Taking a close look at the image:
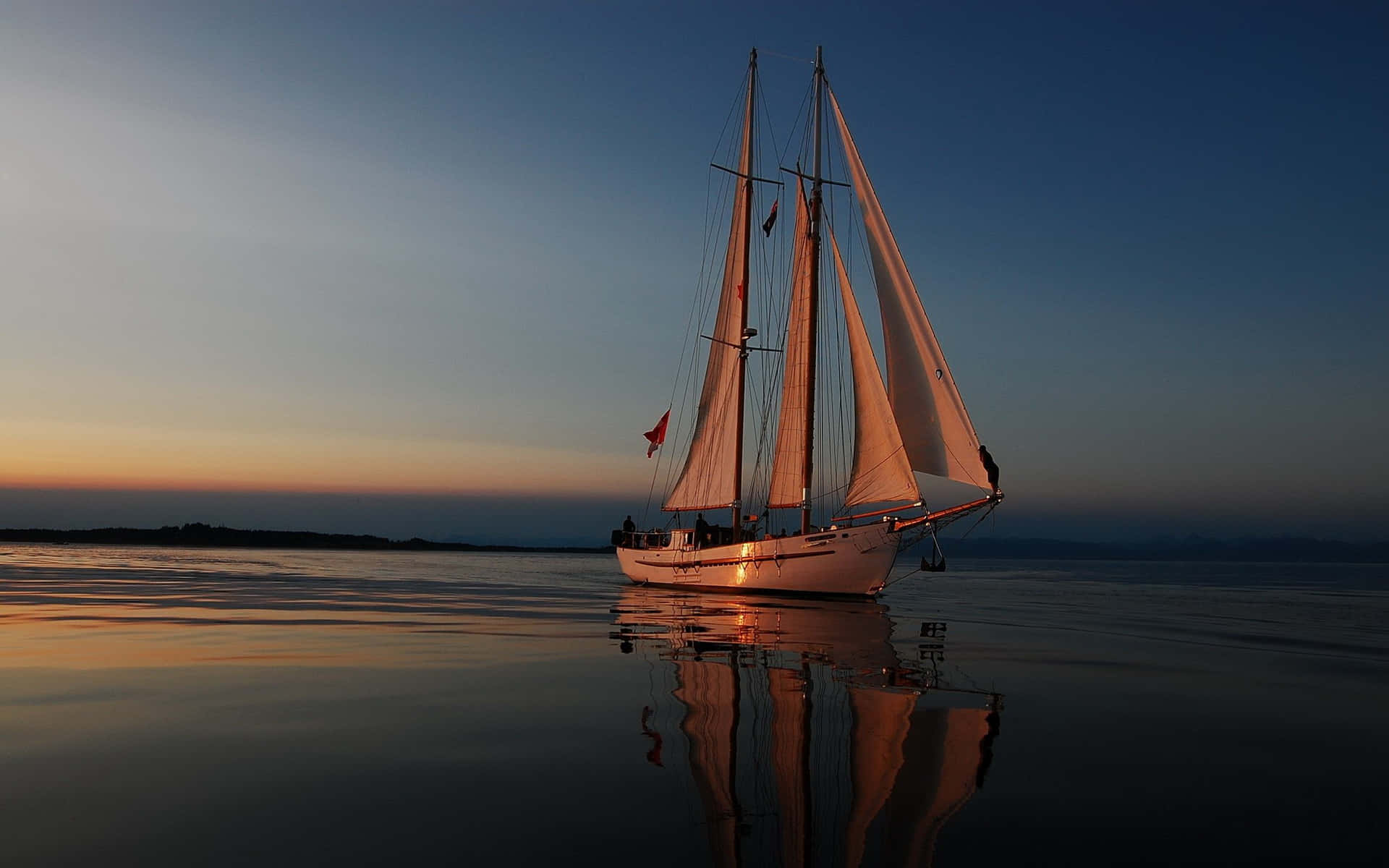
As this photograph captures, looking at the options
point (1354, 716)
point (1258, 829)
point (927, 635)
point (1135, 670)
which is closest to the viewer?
point (1258, 829)

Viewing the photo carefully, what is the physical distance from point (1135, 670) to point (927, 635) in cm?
652

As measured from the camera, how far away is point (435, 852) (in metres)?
5.88

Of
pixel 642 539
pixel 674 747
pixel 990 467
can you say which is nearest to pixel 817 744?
pixel 674 747

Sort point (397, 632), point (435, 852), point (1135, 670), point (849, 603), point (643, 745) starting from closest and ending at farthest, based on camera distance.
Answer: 1. point (435, 852)
2. point (643, 745)
3. point (1135, 670)
4. point (397, 632)
5. point (849, 603)

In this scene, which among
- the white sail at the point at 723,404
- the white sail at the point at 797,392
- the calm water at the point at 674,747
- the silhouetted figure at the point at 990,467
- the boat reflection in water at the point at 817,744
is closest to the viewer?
the calm water at the point at 674,747

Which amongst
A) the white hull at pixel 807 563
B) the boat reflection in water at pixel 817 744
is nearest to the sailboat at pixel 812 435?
the white hull at pixel 807 563

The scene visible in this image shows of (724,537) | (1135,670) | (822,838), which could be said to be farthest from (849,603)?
Result: (822,838)

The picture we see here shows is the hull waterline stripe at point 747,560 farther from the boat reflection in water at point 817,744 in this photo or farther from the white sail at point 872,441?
the boat reflection in water at point 817,744

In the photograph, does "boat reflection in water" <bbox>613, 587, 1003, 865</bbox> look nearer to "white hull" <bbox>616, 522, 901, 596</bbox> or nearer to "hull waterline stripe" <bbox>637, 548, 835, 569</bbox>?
"white hull" <bbox>616, 522, 901, 596</bbox>

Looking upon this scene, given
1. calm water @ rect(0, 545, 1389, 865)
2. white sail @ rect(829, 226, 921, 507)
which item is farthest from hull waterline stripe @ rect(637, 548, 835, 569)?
calm water @ rect(0, 545, 1389, 865)

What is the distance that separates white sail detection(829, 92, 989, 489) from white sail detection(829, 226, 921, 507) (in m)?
0.42

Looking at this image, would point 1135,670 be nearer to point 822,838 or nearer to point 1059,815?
point 1059,815

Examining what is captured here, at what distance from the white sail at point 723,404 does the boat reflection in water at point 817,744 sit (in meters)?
25.9

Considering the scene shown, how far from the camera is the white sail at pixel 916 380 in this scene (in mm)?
32312
